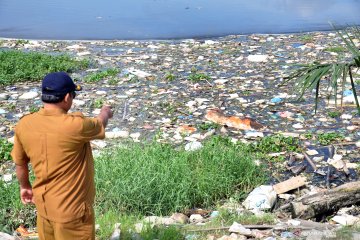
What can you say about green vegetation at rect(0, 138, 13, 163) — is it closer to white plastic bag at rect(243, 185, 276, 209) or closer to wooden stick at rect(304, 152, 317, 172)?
white plastic bag at rect(243, 185, 276, 209)

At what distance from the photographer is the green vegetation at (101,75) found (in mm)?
7121

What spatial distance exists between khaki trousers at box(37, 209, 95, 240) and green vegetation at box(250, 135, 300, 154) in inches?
107

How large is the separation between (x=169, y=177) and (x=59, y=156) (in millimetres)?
1817

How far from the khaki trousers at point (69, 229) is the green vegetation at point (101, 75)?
4.56 m

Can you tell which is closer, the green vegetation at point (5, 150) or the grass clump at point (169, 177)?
the grass clump at point (169, 177)

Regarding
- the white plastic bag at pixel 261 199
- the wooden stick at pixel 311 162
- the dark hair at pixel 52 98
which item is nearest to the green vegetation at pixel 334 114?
the wooden stick at pixel 311 162

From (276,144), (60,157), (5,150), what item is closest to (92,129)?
(60,157)

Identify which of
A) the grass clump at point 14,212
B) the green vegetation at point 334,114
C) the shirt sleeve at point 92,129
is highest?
the shirt sleeve at point 92,129

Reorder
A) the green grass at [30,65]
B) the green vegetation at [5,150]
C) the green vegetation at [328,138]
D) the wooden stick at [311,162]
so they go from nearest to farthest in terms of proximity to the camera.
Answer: the wooden stick at [311,162] < the green vegetation at [5,150] < the green vegetation at [328,138] < the green grass at [30,65]

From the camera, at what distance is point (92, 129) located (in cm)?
252

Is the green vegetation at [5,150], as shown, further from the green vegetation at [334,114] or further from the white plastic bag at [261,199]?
the green vegetation at [334,114]

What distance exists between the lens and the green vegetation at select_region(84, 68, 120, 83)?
23.4 ft

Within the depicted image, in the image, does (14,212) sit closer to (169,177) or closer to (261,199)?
(169,177)

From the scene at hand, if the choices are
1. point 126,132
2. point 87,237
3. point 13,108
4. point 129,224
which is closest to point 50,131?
point 87,237
